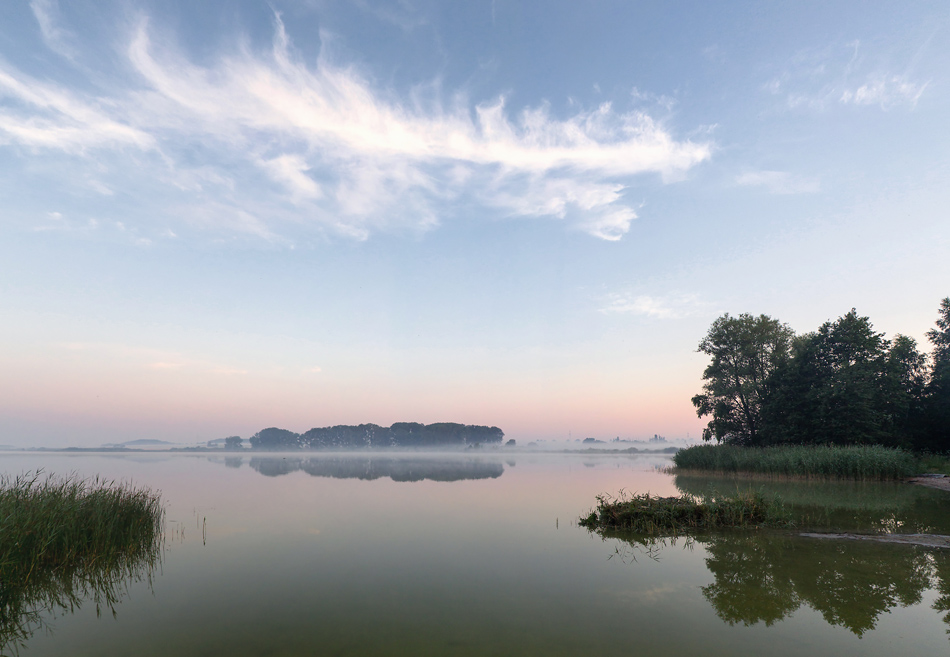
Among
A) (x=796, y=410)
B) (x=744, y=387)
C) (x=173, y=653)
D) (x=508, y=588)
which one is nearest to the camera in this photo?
(x=173, y=653)

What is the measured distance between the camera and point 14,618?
9469mm

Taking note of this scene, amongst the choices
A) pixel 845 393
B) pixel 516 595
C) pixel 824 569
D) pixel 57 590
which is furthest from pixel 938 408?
pixel 57 590

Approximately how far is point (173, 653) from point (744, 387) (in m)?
57.1

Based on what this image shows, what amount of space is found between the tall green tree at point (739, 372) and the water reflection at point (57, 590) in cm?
5588

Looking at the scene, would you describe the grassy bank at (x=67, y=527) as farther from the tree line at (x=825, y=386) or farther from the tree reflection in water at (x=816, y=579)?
the tree line at (x=825, y=386)

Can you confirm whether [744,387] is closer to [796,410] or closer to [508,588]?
[796,410]

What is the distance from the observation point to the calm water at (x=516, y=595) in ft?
27.0

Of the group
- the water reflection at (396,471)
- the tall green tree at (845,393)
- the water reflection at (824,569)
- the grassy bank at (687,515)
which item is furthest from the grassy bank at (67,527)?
the tall green tree at (845,393)

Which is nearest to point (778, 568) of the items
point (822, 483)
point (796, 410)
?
point (822, 483)

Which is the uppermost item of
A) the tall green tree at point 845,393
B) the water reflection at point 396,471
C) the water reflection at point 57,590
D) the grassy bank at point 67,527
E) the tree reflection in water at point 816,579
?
the tall green tree at point 845,393

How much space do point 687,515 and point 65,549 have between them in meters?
21.3

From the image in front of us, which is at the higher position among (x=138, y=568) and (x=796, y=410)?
(x=796, y=410)

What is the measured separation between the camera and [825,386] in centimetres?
4572

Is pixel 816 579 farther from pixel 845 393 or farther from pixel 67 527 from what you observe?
pixel 845 393
